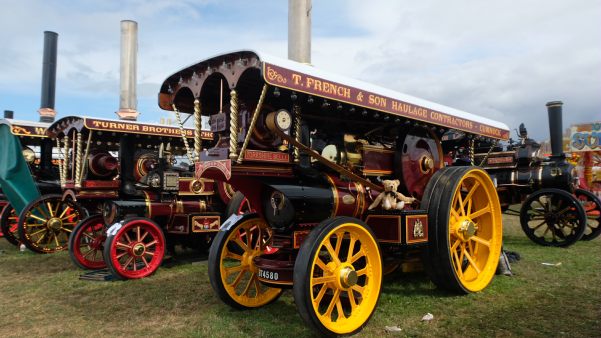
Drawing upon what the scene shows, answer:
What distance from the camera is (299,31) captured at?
9.13 metres

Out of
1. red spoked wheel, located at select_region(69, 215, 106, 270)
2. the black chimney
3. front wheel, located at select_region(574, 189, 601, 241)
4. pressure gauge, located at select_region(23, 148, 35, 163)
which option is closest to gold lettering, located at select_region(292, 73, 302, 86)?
red spoked wheel, located at select_region(69, 215, 106, 270)

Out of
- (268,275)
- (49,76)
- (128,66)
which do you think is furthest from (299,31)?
(49,76)

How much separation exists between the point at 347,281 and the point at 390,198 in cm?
103

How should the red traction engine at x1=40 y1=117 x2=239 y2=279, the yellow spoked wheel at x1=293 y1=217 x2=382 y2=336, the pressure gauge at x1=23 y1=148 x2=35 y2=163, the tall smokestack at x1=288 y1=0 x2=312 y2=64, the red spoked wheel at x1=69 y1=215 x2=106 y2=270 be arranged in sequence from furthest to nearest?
the pressure gauge at x1=23 y1=148 x2=35 y2=163 → the tall smokestack at x1=288 y1=0 x2=312 y2=64 → the red spoked wheel at x1=69 y1=215 x2=106 y2=270 → the red traction engine at x1=40 y1=117 x2=239 y2=279 → the yellow spoked wheel at x1=293 y1=217 x2=382 y2=336

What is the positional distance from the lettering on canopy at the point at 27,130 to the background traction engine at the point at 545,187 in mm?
7909

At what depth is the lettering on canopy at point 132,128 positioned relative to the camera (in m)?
6.73

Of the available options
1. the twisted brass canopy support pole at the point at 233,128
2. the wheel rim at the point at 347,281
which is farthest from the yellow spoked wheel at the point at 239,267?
the twisted brass canopy support pole at the point at 233,128

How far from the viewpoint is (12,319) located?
Result: 3930mm

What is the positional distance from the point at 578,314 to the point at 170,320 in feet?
10.7

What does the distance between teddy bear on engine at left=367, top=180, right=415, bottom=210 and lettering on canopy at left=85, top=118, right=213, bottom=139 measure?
390cm

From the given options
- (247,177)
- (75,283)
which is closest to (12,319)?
(75,283)

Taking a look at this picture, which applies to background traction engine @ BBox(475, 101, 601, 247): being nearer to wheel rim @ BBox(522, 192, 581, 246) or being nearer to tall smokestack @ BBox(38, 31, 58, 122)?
wheel rim @ BBox(522, 192, 581, 246)

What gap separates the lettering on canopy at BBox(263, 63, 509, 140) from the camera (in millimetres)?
3109

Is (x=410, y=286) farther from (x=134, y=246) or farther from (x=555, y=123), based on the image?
(x=555, y=123)
